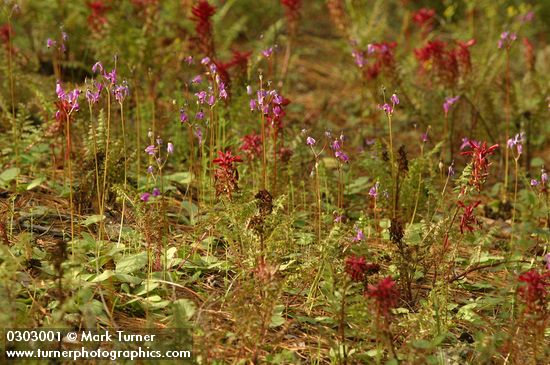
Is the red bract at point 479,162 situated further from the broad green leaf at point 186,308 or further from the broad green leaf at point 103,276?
the broad green leaf at point 103,276

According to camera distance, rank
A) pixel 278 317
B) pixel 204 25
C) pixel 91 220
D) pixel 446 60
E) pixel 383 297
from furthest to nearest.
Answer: pixel 446 60
pixel 204 25
pixel 91 220
pixel 278 317
pixel 383 297

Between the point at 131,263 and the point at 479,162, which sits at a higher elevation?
the point at 479,162

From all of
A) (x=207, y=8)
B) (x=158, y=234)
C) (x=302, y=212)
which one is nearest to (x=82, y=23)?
(x=207, y=8)

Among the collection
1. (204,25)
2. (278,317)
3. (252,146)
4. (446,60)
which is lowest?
(278,317)

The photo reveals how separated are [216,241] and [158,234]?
0.47 m

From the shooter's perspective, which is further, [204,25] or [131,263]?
[204,25]

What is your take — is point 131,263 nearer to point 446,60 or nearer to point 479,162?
point 479,162

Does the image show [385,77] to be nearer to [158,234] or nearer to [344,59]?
[344,59]

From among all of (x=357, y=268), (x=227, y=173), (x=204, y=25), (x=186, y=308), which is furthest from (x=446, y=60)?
(x=186, y=308)

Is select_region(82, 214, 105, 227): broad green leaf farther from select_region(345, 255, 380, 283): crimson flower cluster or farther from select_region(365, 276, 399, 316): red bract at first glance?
select_region(365, 276, 399, 316): red bract

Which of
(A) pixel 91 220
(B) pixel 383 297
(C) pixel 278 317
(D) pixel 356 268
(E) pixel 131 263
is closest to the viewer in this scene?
(B) pixel 383 297

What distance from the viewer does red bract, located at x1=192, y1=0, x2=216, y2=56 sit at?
4.48 meters

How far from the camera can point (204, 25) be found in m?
4.57

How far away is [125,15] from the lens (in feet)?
18.6
